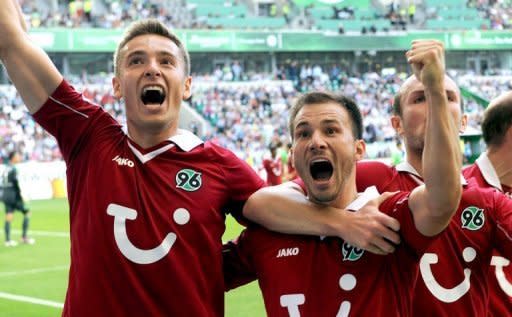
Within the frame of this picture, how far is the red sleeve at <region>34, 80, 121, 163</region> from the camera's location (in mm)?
3254

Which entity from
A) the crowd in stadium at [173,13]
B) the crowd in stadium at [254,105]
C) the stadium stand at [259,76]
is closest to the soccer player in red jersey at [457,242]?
the crowd in stadium at [254,105]

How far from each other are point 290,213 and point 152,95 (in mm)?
756

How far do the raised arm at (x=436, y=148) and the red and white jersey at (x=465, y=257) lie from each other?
18.2 inches

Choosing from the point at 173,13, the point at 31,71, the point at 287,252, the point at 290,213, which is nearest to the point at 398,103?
the point at 290,213

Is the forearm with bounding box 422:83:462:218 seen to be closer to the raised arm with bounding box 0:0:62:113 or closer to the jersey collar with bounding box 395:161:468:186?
the jersey collar with bounding box 395:161:468:186

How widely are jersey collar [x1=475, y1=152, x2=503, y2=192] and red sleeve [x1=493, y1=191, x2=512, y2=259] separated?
0.49 m

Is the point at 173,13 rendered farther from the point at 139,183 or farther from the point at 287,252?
the point at 287,252

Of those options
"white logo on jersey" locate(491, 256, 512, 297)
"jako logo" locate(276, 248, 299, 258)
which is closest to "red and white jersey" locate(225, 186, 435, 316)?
"jako logo" locate(276, 248, 299, 258)

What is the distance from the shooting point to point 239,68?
42531 millimetres

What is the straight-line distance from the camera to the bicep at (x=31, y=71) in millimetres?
3107

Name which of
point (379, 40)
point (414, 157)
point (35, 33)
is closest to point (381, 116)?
point (379, 40)

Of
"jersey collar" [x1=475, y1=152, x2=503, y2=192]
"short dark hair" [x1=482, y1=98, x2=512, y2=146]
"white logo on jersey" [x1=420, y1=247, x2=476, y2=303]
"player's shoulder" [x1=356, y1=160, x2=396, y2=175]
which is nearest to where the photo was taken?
"white logo on jersey" [x1=420, y1=247, x2=476, y2=303]

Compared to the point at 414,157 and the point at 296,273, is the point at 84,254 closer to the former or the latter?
the point at 296,273

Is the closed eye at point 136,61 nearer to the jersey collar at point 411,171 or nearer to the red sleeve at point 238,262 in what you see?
the red sleeve at point 238,262
